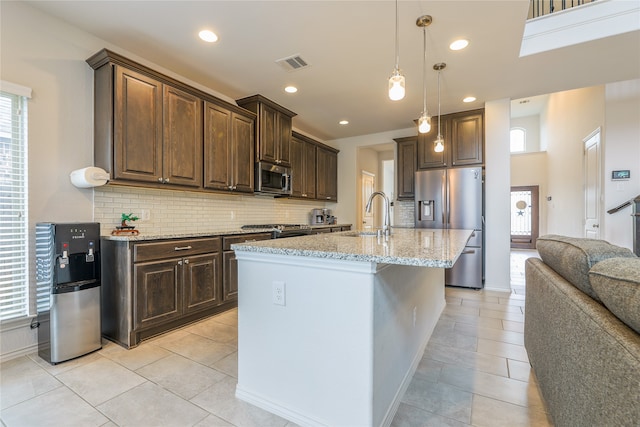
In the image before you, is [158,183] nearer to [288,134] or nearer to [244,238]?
[244,238]

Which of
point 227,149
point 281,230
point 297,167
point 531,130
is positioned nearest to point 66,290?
point 227,149

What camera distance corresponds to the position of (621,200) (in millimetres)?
4152

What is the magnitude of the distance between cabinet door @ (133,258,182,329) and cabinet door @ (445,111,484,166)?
4099mm

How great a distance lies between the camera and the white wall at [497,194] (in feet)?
13.7

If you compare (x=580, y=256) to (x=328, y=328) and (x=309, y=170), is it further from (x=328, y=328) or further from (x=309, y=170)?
(x=309, y=170)

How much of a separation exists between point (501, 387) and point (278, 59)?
3.33 m

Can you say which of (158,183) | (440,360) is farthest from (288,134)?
(440,360)

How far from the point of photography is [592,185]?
511 cm

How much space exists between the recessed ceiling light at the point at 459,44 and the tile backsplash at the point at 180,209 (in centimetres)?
306

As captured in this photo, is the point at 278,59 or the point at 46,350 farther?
the point at 278,59

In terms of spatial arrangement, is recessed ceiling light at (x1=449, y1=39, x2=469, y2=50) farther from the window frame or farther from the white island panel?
the window frame

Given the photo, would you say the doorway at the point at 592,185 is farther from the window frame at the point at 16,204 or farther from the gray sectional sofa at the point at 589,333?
the window frame at the point at 16,204

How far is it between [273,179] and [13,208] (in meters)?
2.61

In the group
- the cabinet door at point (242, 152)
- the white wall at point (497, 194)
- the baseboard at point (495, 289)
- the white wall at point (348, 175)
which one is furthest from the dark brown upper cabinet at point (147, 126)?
the baseboard at point (495, 289)
